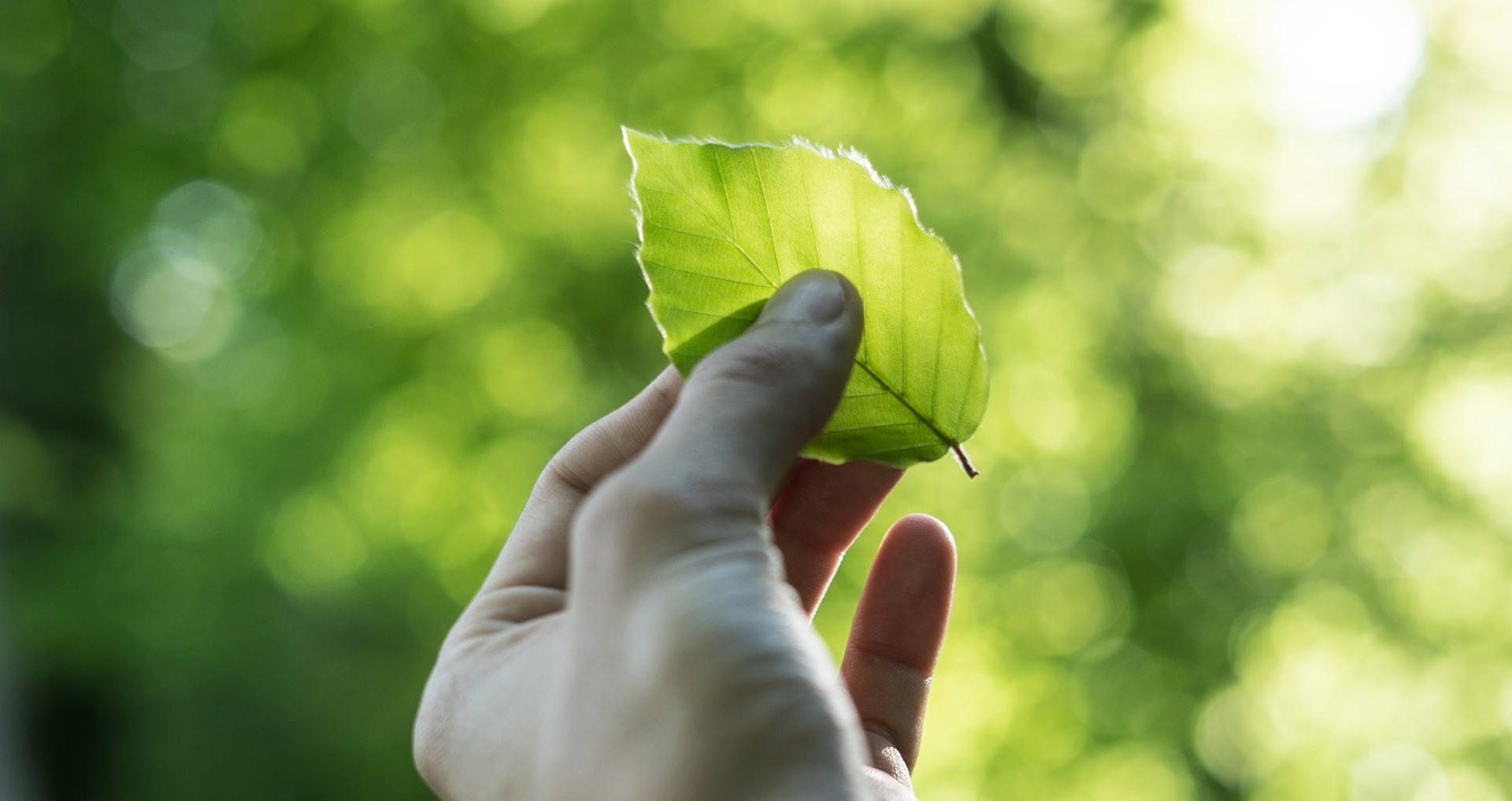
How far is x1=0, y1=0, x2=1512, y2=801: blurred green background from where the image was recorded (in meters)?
4.68

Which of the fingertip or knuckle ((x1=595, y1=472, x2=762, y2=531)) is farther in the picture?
the fingertip

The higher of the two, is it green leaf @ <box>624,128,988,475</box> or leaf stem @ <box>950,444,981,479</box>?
green leaf @ <box>624,128,988,475</box>

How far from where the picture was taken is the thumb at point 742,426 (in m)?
0.82

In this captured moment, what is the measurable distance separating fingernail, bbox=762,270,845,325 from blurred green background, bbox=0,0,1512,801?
348cm

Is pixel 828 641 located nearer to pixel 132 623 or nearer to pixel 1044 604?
pixel 1044 604

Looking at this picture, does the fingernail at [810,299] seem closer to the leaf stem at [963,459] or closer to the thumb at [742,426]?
the thumb at [742,426]

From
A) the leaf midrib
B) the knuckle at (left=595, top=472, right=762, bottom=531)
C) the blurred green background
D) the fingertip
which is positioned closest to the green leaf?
the leaf midrib


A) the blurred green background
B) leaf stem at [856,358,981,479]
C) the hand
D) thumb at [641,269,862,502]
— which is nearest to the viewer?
the hand

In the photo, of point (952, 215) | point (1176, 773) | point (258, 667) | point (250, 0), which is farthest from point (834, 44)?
point (258, 667)

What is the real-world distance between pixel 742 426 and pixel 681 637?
0.66 feet

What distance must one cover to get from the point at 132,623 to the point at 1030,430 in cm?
451

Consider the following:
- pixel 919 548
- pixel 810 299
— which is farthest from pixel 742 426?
pixel 919 548

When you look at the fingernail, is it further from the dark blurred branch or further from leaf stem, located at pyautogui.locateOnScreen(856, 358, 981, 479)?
the dark blurred branch

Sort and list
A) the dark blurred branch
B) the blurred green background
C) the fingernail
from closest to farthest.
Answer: the fingernail, the blurred green background, the dark blurred branch
